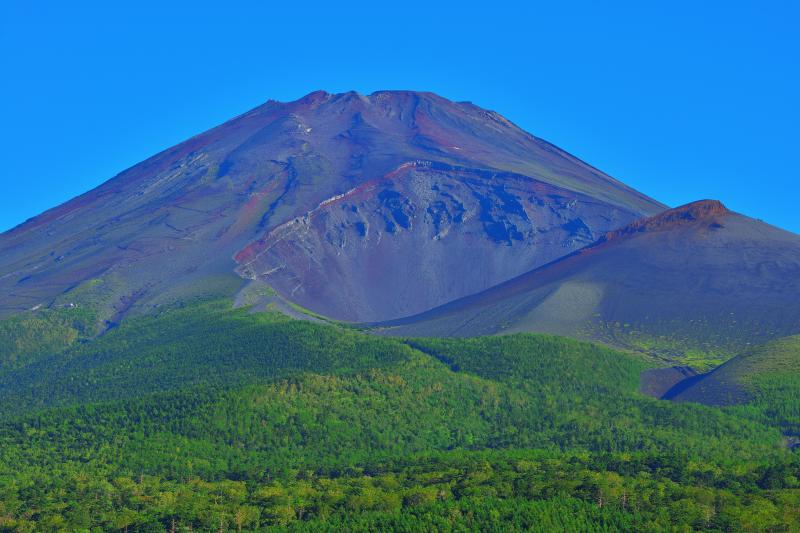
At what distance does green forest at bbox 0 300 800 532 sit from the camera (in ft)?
301

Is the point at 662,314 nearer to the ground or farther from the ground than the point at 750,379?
farther from the ground

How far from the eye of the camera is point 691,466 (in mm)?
108625

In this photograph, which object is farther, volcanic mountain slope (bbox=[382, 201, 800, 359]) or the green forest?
volcanic mountain slope (bbox=[382, 201, 800, 359])

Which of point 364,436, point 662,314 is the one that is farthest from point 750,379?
point 364,436

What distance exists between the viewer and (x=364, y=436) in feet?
430

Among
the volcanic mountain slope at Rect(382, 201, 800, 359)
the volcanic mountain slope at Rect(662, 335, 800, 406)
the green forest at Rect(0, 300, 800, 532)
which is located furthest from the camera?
the volcanic mountain slope at Rect(382, 201, 800, 359)

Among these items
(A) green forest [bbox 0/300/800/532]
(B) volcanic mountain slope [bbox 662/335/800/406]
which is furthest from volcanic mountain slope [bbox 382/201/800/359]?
(B) volcanic mountain slope [bbox 662/335/800/406]

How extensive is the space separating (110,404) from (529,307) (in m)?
73.2

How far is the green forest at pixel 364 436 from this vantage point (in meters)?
91.6

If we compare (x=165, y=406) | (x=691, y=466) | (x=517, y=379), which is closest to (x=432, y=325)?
(x=517, y=379)

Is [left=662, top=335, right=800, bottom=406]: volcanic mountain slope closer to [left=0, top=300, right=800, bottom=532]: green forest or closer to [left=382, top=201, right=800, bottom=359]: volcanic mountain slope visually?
[left=0, top=300, right=800, bottom=532]: green forest

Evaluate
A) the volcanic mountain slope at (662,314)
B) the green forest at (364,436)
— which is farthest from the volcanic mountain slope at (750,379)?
the volcanic mountain slope at (662,314)

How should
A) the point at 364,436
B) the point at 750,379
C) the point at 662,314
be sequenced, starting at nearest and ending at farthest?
the point at 364,436
the point at 750,379
the point at 662,314

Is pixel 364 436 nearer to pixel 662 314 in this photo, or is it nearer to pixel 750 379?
pixel 750 379
